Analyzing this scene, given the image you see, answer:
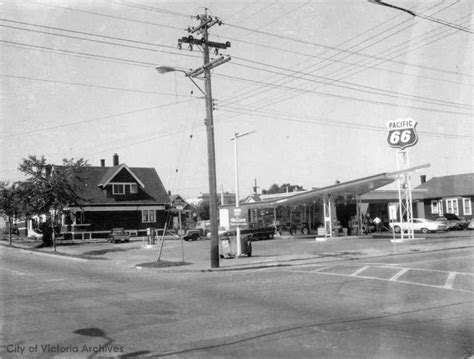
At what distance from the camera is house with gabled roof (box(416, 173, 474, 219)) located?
175ft

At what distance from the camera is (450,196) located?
54688mm

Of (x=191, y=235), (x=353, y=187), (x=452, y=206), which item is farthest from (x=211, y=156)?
(x=452, y=206)

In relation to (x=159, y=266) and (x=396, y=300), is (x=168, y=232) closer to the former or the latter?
(x=159, y=266)

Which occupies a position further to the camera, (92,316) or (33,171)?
(33,171)

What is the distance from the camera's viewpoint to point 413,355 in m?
6.88

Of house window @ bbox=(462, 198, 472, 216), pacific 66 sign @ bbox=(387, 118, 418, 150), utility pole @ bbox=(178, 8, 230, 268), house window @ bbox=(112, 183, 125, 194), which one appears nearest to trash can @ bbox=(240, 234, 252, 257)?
utility pole @ bbox=(178, 8, 230, 268)

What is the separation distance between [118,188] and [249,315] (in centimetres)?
4705

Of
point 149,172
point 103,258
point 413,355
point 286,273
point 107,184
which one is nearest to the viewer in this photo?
point 413,355

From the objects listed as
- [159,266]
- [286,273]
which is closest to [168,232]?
[159,266]

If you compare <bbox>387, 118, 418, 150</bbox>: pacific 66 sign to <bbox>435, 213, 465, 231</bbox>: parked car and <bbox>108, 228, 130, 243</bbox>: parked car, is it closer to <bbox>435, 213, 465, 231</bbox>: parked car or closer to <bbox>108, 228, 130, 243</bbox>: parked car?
<bbox>435, 213, 465, 231</bbox>: parked car

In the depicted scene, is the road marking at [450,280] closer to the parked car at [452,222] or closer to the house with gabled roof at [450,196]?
the parked car at [452,222]

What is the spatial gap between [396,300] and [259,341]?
5.05 meters

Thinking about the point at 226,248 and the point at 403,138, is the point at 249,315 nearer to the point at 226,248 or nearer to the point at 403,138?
the point at 226,248

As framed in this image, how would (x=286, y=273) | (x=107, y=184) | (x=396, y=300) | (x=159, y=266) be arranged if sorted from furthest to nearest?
(x=107, y=184)
(x=159, y=266)
(x=286, y=273)
(x=396, y=300)
